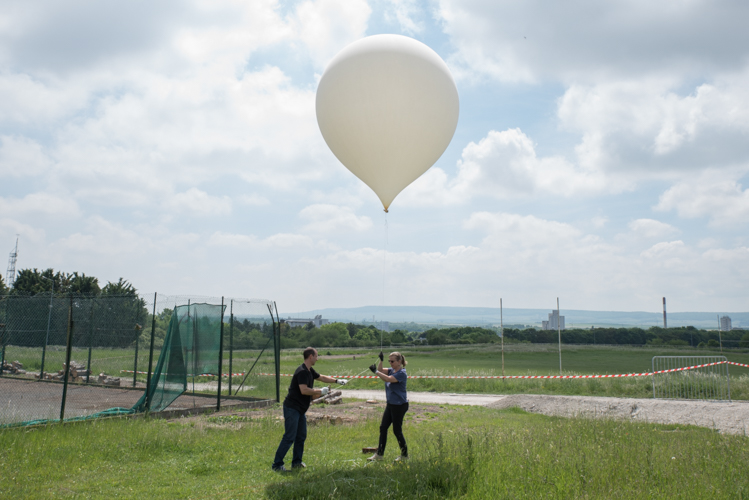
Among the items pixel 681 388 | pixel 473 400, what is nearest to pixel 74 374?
pixel 473 400

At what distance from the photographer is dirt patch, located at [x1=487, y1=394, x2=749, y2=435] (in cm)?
1304

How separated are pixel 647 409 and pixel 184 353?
14.2 metres

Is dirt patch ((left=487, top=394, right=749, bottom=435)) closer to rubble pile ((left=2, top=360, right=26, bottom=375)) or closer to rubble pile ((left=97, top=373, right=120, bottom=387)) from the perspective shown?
rubble pile ((left=97, top=373, right=120, bottom=387))

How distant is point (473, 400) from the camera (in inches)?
771

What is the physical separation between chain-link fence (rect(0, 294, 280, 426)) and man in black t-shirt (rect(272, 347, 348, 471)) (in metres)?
6.35

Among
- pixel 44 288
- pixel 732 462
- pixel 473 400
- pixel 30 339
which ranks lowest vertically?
pixel 473 400

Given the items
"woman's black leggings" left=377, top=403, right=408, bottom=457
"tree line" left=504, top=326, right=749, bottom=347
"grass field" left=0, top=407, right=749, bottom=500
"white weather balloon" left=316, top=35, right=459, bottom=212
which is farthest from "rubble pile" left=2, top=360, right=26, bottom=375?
"tree line" left=504, top=326, right=749, bottom=347

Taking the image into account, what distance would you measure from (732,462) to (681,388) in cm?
1276

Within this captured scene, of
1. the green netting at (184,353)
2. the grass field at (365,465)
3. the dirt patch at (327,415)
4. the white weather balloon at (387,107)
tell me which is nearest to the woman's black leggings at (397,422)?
the grass field at (365,465)

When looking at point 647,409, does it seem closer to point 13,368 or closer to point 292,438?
point 292,438

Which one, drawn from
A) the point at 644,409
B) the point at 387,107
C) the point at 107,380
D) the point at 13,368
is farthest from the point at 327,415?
the point at 13,368

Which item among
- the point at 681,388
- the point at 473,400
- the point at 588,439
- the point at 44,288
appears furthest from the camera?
the point at 44,288

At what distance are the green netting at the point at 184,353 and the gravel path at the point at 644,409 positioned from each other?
31.5 ft

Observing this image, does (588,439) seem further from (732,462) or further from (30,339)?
(30,339)
